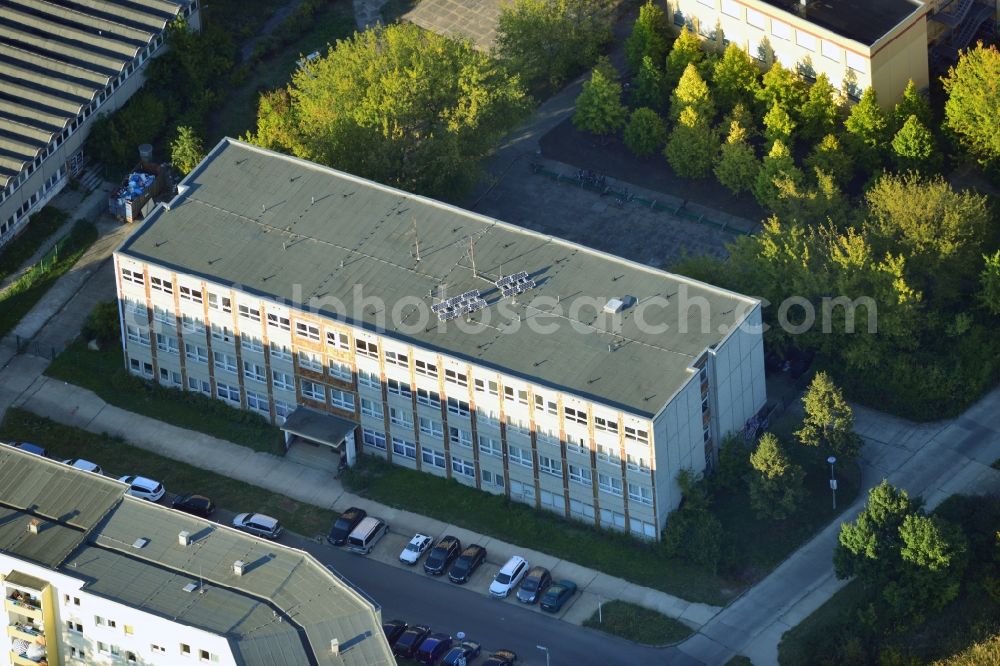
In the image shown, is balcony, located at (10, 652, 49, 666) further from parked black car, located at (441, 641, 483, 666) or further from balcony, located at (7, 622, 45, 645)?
parked black car, located at (441, 641, 483, 666)

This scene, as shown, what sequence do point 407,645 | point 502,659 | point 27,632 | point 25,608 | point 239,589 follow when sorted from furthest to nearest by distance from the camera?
point 407,645 → point 27,632 → point 502,659 → point 25,608 → point 239,589

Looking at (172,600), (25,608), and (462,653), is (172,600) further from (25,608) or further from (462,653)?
(462,653)

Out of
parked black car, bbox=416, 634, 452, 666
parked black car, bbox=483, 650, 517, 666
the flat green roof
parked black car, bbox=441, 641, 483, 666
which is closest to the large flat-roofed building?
the flat green roof

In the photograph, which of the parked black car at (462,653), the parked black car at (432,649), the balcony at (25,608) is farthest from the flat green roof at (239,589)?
the parked black car at (462,653)

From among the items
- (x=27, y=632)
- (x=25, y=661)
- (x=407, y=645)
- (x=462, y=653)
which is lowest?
(x=462, y=653)

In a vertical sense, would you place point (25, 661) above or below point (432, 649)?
above

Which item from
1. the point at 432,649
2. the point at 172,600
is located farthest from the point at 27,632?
the point at 432,649

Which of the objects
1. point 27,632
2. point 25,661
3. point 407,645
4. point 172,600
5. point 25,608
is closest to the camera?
point 172,600
